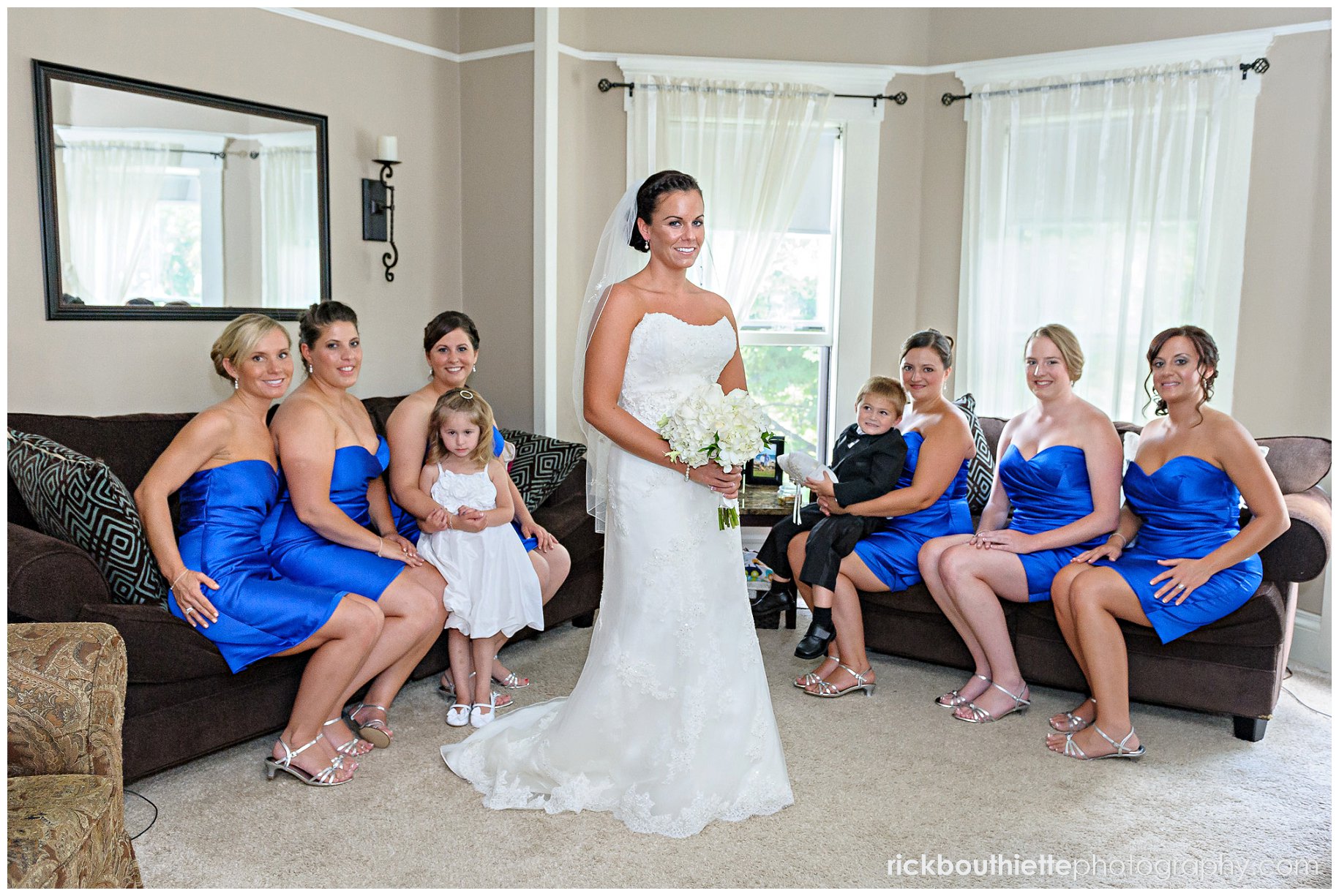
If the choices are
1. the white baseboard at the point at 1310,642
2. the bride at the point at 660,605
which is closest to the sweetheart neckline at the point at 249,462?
the bride at the point at 660,605

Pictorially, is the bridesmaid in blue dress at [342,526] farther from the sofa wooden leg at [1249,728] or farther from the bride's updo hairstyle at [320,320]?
the sofa wooden leg at [1249,728]

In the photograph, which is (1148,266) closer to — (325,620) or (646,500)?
(646,500)

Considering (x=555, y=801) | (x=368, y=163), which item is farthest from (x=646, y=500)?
(x=368, y=163)

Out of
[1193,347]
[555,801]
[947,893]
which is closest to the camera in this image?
[947,893]

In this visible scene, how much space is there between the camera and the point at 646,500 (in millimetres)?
2604

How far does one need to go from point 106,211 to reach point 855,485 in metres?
2.80

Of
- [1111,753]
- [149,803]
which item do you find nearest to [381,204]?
[149,803]

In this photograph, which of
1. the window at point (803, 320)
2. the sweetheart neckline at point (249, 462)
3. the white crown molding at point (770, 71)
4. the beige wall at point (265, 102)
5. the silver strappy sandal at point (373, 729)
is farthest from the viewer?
the window at point (803, 320)

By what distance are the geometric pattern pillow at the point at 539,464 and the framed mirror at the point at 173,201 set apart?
3.82 feet

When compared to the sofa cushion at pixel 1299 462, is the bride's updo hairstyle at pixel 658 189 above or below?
above

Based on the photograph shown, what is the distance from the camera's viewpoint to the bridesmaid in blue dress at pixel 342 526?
2.94 meters

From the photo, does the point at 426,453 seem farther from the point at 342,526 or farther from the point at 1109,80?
the point at 1109,80

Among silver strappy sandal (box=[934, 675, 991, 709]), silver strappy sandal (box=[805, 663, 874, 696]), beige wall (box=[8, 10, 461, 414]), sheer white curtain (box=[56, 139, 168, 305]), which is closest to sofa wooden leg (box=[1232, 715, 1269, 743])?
silver strappy sandal (box=[934, 675, 991, 709])

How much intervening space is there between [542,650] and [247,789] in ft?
4.43
